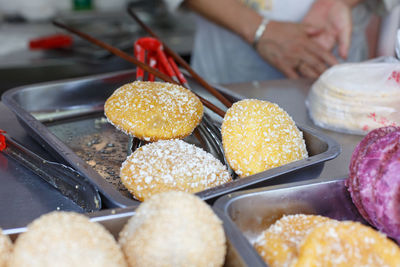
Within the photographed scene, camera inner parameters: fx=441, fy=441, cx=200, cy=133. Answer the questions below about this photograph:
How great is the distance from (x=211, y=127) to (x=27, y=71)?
131 cm

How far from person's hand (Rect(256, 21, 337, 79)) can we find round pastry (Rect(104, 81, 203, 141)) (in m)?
0.81

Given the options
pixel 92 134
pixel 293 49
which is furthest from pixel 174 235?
pixel 293 49

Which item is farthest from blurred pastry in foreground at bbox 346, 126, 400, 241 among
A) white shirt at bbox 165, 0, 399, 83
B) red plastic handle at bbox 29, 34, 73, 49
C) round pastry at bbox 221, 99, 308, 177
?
red plastic handle at bbox 29, 34, 73, 49

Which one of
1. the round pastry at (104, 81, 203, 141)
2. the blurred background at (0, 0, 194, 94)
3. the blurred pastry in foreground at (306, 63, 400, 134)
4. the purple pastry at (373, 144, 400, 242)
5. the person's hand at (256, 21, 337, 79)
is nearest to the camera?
the purple pastry at (373, 144, 400, 242)

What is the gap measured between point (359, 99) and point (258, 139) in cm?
39

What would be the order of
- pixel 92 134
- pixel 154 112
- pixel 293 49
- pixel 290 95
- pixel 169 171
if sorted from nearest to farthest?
pixel 169 171 → pixel 154 112 → pixel 92 134 → pixel 290 95 → pixel 293 49

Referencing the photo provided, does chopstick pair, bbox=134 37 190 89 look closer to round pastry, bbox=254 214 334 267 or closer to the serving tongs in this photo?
the serving tongs

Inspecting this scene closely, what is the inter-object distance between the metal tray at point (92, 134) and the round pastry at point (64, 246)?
0.47ft

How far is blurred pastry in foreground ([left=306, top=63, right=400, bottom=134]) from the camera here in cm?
99

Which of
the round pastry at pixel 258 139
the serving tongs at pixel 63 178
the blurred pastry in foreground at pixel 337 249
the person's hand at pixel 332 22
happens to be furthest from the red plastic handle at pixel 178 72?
the person's hand at pixel 332 22

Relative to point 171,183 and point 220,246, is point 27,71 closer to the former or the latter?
point 171,183

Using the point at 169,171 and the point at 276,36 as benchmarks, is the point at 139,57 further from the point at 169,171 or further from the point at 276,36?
the point at 276,36

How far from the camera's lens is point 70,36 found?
2.31 metres

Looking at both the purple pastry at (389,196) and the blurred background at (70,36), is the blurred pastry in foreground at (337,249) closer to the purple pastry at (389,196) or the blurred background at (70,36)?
the purple pastry at (389,196)
